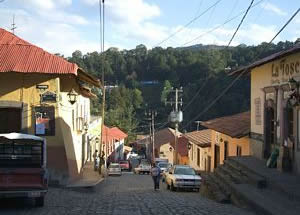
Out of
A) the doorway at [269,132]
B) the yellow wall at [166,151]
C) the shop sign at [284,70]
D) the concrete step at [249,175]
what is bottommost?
the yellow wall at [166,151]

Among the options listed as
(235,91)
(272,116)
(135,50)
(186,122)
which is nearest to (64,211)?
(272,116)

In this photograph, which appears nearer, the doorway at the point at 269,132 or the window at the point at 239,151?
the doorway at the point at 269,132

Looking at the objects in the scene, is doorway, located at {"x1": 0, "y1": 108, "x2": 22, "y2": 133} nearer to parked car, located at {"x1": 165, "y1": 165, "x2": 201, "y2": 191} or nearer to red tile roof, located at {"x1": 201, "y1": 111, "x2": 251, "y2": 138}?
parked car, located at {"x1": 165, "y1": 165, "x2": 201, "y2": 191}

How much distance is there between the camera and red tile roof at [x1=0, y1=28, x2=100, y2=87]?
2297 centimetres

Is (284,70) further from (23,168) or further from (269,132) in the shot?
(23,168)

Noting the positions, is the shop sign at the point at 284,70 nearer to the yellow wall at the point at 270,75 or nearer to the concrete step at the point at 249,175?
the yellow wall at the point at 270,75

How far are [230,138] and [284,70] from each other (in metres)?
14.8

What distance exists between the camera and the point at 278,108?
21.5 meters

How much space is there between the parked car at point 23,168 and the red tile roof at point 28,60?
22.4ft

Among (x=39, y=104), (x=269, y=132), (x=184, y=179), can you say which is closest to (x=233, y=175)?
(x=269, y=132)

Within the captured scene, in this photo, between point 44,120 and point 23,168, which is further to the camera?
point 44,120

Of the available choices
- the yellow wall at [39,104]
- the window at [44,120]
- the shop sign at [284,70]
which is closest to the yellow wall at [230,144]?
the shop sign at [284,70]

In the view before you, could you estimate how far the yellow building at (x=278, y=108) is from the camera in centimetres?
1891

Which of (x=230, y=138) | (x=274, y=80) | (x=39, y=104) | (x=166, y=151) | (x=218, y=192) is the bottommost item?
(x=166, y=151)
